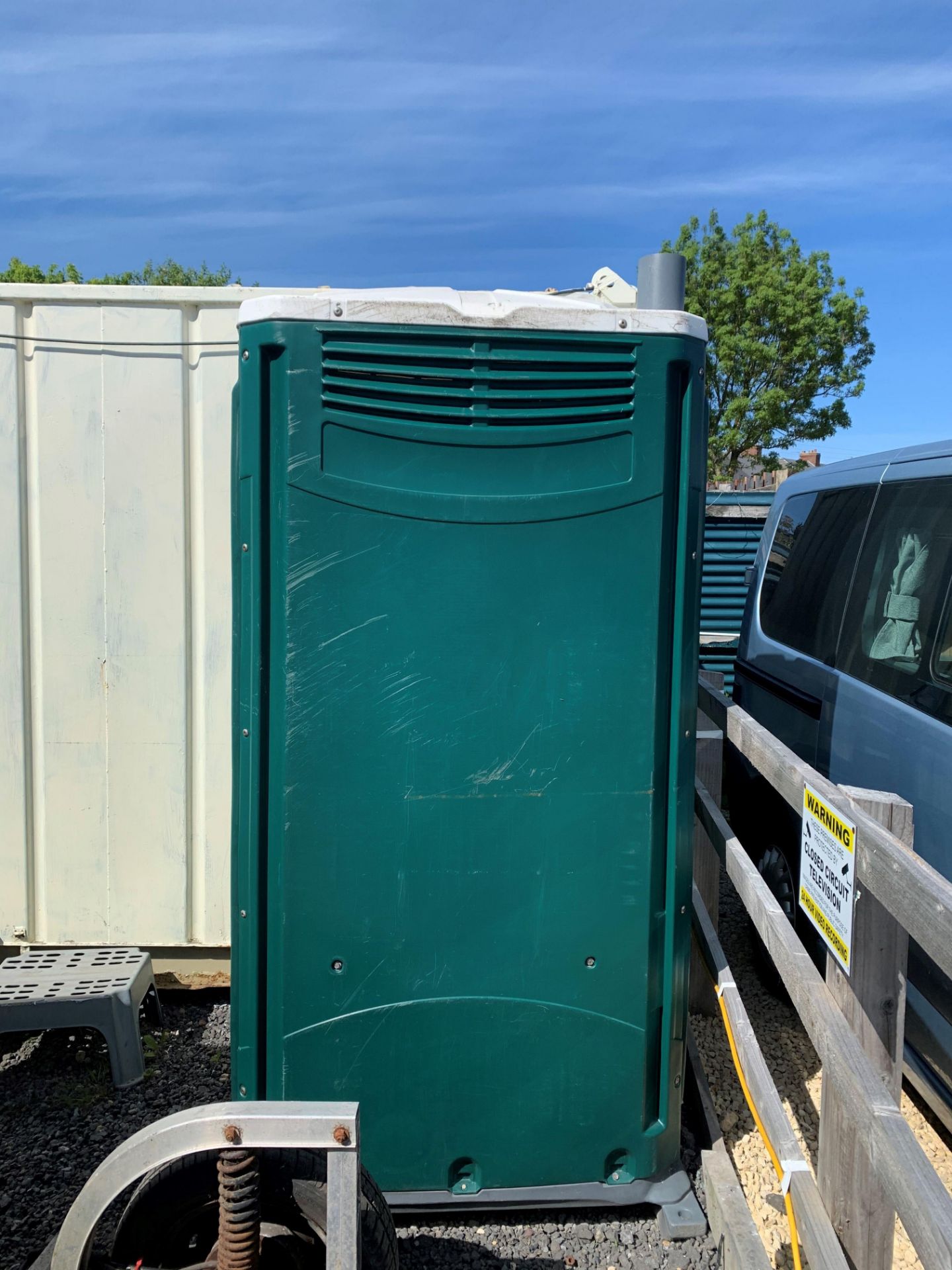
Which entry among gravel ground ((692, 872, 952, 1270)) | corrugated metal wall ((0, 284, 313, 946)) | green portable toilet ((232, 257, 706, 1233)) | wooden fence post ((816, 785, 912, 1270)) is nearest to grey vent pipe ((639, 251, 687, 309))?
green portable toilet ((232, 257, 706, 1233))

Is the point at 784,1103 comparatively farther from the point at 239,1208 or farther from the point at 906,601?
the point at 239,1208

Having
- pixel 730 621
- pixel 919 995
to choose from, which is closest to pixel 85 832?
pixel 919 995

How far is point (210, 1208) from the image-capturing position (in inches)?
83.3

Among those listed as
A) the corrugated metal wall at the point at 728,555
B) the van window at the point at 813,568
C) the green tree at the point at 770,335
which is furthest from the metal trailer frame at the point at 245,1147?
the green tree at the point at 770,335

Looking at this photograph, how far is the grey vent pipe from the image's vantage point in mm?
2734

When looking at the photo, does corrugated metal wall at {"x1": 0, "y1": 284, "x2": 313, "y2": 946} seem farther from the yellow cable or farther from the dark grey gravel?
the yellow cable

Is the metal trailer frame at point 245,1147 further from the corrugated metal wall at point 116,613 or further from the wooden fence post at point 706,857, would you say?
the corrugated metal wall at point 116,613

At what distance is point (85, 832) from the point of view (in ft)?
13.5

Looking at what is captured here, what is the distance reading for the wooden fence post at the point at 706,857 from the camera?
147 inches

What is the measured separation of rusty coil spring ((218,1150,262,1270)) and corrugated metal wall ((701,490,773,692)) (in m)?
7.97

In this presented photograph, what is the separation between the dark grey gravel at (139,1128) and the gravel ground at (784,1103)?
0.19 meters

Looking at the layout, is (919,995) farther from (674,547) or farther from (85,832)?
(85,832)

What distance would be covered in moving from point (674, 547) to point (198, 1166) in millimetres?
1772

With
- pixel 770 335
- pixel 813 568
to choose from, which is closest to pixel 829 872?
pixel 813 568
